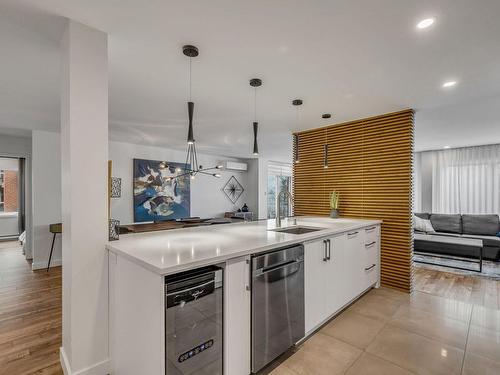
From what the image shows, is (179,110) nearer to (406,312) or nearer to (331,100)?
(331,100)

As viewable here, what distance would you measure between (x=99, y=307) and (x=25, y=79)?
7.86ft

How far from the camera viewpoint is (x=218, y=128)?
4535 mm

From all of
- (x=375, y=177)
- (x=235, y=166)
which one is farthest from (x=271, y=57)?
(x=235, y=166)

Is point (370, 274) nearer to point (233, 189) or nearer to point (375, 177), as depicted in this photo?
point (375, 177)

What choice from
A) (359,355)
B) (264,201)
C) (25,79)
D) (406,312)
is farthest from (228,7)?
(264,201)

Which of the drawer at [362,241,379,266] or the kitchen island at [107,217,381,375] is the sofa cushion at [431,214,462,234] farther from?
the kitchen island at [107,217,381,375]

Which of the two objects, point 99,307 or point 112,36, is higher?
point 112,36

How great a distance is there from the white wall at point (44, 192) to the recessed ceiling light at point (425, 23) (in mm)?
5589

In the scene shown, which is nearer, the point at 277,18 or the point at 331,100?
the point at 277,18

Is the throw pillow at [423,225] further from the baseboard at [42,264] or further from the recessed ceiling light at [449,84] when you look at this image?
the baseboard at [42,264]

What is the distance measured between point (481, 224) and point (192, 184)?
21.7 feet

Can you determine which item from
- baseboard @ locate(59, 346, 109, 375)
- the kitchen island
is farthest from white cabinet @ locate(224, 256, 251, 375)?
baseboard @ locate(59, 346, 109, 375)

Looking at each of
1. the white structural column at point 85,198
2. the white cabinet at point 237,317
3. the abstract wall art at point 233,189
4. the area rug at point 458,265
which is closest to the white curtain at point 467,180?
the area rug at point 458,265

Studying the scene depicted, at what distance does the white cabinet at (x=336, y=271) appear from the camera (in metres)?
2.28
